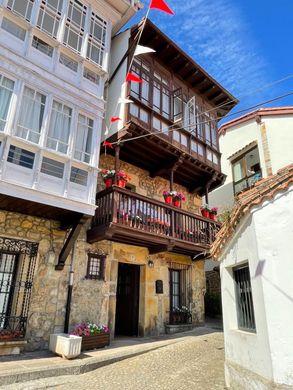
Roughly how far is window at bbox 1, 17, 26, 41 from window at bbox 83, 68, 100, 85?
6.23 ft

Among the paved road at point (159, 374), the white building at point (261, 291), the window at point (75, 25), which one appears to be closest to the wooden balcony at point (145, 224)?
the paved road at point (159, 374)

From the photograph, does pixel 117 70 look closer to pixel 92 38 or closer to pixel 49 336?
pixel 92 38

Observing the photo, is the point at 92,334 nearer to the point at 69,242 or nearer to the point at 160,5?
the point at 69,242

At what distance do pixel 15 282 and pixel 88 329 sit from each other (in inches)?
85.8

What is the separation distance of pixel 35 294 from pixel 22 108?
462 centimetres

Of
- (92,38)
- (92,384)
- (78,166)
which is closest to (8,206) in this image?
(78,166)

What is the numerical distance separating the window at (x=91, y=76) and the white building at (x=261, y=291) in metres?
6.30

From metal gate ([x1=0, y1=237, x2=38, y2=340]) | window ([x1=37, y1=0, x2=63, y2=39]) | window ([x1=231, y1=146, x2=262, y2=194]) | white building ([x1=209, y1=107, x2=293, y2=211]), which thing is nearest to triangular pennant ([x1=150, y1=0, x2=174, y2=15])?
window ([x1=37, y1=0, x2=63, y2=39])

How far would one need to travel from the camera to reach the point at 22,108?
7367mm

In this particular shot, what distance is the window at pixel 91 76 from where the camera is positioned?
908cm

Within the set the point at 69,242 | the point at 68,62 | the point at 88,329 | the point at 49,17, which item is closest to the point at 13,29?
the point at 49,17

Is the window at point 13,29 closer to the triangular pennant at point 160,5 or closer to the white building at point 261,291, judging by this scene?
the triangular pennant at point 160,5

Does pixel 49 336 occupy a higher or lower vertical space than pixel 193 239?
lower

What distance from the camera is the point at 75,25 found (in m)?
9.04
